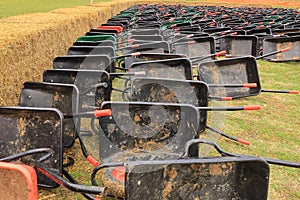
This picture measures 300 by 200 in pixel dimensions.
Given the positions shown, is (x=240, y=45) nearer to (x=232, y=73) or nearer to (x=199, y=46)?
(x=199, y=46)

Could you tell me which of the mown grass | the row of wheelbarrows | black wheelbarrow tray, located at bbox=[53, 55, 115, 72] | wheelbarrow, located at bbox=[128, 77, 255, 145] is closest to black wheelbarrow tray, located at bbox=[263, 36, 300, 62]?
the mown grass

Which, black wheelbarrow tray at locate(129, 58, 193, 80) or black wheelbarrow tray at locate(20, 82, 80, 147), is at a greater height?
black wheelbarrow tray at locate(129, 58, 193, 80)

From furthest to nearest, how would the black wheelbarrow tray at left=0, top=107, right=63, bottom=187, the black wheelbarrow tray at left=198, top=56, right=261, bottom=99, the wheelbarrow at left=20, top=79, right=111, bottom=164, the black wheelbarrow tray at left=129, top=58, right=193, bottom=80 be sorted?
the black wheelbarrow tray at left=198, top=56, right=261, bottom=99 < the black wheelbarrow tray at left=129, top=58, right=193, bottom=80 < the wheelbarrow at left=20, top=79, right=111, bottom=164 < the black wheelbarrow tray at left=0, top=107, right=63, bottom=187

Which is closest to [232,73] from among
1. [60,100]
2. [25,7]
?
[60,100]

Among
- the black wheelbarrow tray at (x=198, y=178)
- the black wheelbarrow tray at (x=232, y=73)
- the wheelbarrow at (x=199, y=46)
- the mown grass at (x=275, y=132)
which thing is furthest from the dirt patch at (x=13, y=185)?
the wheelbarrow at (x=199, y=46)

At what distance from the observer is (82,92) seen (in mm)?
3912

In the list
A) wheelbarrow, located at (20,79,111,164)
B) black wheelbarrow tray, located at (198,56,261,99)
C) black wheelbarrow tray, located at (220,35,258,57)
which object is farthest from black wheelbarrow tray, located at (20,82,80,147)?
black wheelbarrow tray, located at (220,35,258,57)

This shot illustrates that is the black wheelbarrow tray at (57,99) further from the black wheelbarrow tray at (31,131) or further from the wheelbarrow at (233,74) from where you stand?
the wheelbarrow at (233,74)

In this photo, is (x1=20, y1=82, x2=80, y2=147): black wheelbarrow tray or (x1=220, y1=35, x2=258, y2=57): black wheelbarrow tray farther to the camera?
(x1=220, y1=35, x2=258, y2=57): black wheelbarrow tray

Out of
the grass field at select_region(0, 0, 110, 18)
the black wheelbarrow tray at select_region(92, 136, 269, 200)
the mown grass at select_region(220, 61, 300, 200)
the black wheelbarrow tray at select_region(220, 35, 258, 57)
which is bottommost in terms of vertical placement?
the mown grass at select_region(220, 61, 300, 200)

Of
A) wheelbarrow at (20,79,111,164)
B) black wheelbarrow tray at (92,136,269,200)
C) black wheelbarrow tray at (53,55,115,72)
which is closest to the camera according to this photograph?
black wheelbarrow tray at (92,136,269,200)

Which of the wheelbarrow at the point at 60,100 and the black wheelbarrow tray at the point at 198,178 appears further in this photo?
the wheelbarrow at the point at 60,100

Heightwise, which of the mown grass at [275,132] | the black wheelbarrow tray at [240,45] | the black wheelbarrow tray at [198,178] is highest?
the black wheelbarrow tray at [240,45]

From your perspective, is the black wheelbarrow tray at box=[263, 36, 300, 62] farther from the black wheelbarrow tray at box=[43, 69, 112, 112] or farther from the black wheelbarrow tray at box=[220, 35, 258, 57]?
the black wheelbarrow tray at box=[43, 69, 112, 112]
